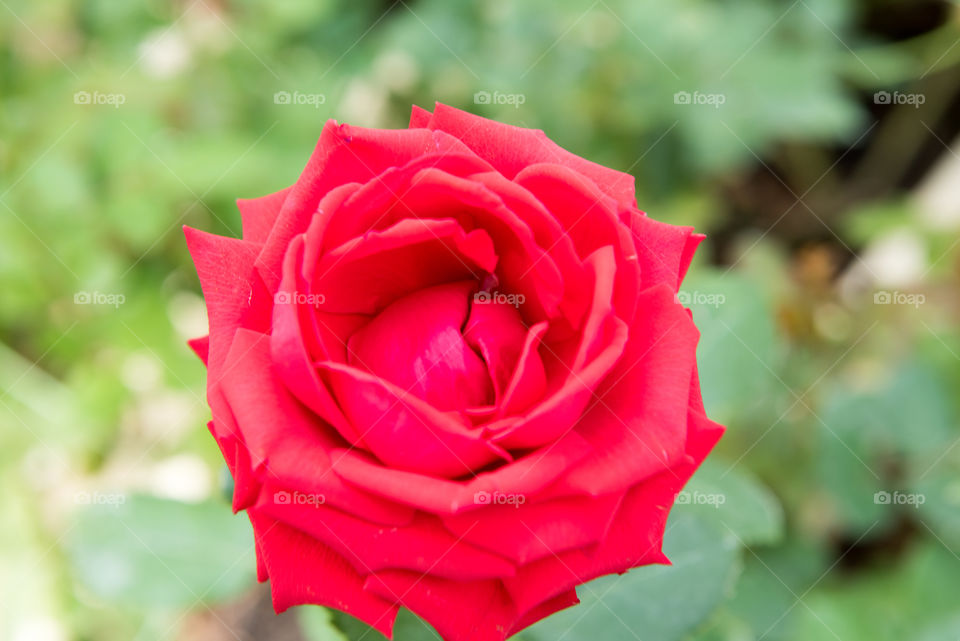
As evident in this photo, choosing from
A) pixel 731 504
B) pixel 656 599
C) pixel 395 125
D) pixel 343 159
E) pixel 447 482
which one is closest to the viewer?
pixel 447 482

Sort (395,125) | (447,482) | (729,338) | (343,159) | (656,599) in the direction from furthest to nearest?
(395,125) < (729,338) < (656,599) < (343,159) < (447,482)

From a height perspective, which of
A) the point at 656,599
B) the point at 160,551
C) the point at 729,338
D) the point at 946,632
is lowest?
the point at 946,632

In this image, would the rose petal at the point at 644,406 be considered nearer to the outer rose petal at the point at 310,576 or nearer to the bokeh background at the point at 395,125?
the outer rose petal at the point at 310,576

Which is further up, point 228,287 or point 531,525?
point 228,287

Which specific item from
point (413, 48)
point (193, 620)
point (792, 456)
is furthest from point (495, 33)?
point (193, 620)

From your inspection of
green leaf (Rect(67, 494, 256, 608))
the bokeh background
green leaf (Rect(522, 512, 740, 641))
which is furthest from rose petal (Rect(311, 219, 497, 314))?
the bokeh background

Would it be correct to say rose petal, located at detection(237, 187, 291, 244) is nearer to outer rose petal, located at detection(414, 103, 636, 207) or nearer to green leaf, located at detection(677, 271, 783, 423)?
outer rose petal, located at detection(414, 103, 636, 207)

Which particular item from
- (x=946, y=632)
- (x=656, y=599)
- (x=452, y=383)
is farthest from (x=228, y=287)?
(x=946, y=632)

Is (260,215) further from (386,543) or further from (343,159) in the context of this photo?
(386,543)
